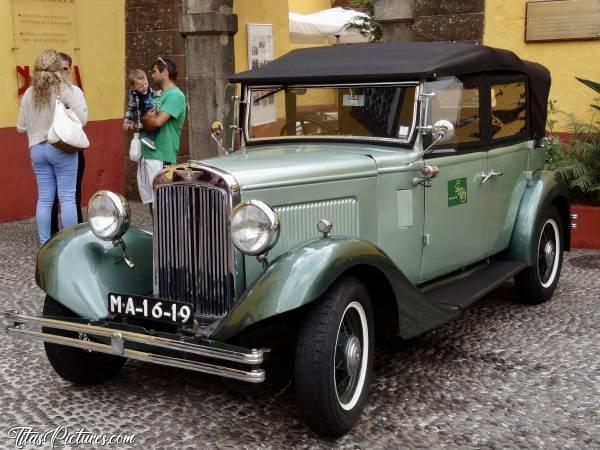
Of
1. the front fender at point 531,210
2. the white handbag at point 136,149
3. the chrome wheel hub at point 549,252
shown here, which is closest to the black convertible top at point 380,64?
the front fender at point 531,210

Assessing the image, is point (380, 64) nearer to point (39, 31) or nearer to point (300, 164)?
point (300, 164)

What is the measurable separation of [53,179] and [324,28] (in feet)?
31.2

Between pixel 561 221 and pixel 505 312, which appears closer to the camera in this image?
pixel 505 312

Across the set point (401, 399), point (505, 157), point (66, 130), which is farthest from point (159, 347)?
point (66, 130)

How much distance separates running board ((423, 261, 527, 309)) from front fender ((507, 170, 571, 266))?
91 mm

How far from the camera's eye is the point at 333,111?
4363mm

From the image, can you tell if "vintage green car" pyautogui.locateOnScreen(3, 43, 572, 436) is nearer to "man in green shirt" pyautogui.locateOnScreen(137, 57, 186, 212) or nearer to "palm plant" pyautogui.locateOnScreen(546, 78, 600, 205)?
"man in green shirt" pyautogui.locateOnScreen(137, 57, 186, 212)

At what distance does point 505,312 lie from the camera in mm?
5254

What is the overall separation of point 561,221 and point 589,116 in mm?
2505

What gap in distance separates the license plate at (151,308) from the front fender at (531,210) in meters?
2.66

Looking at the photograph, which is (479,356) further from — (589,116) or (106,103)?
(106,103)

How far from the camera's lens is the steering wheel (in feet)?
14.5

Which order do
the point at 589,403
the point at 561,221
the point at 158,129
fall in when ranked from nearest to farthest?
the point at 589,403
the point at 561,221
the point at 158,129

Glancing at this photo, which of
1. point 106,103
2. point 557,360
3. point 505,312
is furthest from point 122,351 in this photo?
point 106,103
